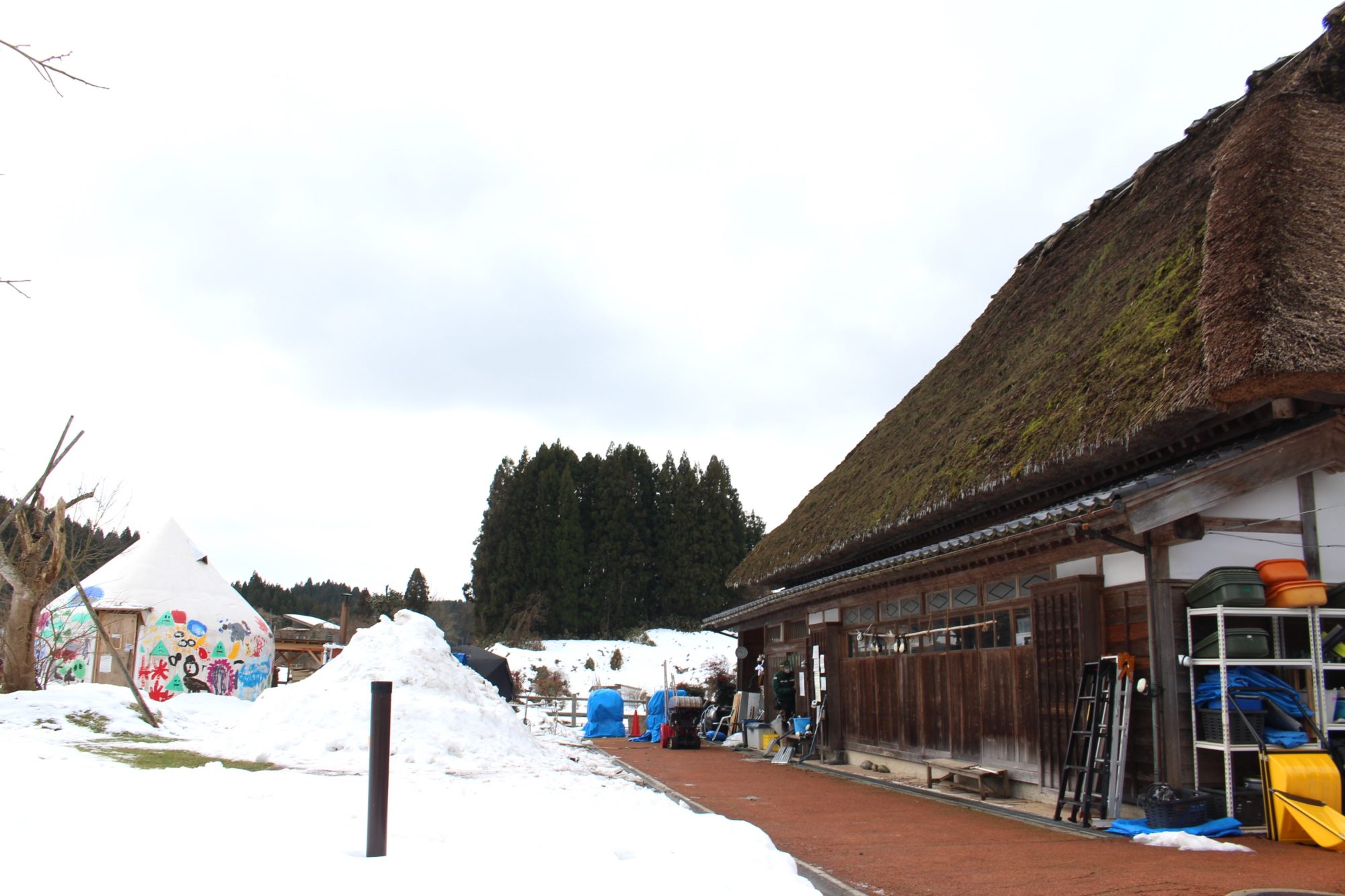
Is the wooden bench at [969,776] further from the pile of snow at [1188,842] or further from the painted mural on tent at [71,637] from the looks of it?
the painted mural on tent at [71,637]

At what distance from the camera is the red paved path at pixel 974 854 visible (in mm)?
5652

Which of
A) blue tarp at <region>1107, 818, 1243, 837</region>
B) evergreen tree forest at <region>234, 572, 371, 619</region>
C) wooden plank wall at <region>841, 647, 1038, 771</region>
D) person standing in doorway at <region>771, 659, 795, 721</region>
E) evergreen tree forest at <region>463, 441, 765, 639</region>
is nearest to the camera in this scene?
blue tarp at <region>1107, 818, 1243, 837</region>

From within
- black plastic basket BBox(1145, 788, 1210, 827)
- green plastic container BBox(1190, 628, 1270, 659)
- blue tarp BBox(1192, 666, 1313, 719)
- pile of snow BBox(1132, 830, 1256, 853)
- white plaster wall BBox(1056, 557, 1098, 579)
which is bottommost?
pile of snow BBox(1132, 830, 1256, 853)

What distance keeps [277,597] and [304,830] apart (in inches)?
2869

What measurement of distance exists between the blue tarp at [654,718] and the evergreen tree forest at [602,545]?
82.3 ft

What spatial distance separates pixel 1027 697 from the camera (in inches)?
377

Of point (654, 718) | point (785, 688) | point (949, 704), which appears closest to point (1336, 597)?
point (949, 704)

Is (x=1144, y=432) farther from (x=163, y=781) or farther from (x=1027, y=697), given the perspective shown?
(x=163, y=781)

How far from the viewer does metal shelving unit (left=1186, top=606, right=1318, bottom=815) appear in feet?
23.9

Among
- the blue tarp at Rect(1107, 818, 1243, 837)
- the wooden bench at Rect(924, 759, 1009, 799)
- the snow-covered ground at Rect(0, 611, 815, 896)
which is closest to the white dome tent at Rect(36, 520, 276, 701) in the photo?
the snow-covered ground at Rect(0, 611, 815, 896)

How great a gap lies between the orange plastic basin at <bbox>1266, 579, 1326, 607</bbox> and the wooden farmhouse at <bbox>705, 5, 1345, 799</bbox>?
456 mm

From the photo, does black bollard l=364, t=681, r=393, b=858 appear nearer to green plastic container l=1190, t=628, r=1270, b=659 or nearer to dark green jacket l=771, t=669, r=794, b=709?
green plastic container l=1190, t=628, r=1270, b=659

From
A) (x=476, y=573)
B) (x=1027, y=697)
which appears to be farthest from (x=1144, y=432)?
(x=476, y=573)

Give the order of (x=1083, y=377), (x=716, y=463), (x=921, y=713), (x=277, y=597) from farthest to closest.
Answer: (x=277, y=597) → (x=716, y=463) → (x=921, y=713) → (x=1083, y=377)
